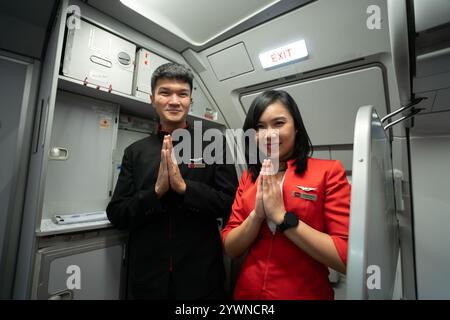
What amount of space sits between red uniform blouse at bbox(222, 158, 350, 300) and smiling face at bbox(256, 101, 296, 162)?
12 cm

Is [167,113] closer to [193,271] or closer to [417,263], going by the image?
[193,271]

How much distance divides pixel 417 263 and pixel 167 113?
6.24ft

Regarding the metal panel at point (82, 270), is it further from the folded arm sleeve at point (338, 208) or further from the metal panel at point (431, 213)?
the metal panel at point (431, 213)

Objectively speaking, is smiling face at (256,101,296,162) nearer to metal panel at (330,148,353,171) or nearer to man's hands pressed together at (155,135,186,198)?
man's hands pressed together at (155,135,186,198)

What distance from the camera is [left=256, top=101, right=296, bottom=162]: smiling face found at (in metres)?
0.85

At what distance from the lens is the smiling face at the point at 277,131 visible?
0.85m

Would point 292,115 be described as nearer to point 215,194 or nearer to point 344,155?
point 215,194

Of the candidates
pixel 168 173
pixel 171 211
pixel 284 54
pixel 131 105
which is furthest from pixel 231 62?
pixel 171 211

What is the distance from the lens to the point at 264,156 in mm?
940

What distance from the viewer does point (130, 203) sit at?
96 centimetres

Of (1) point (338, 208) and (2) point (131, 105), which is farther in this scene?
(2) point (131, 105)

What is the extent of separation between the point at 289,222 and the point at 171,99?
823 millimetres

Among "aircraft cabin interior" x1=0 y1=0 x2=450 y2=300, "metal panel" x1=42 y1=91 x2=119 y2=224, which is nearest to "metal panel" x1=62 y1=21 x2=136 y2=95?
"aircraft cabin interior" x1=0 y1=0 x2=450 y2=300
